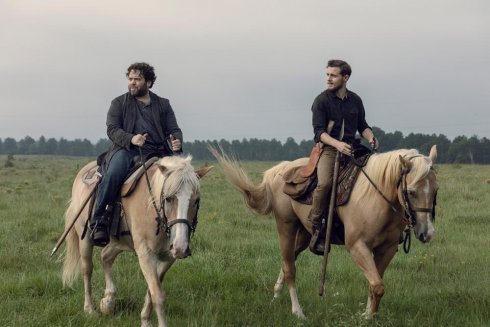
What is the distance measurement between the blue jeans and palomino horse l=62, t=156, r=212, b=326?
161mm

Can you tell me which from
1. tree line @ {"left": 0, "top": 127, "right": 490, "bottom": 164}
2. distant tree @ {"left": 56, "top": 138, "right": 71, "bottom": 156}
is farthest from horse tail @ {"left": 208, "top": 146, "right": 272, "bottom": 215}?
distant tree @ {"left": 56, "top": 138, "right": 71, "bottom": 156}

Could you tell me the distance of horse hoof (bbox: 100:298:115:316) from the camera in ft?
20.0

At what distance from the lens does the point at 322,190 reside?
632cm

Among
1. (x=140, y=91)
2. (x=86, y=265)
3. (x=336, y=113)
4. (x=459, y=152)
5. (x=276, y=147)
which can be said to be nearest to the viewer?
(x=140, y=91)

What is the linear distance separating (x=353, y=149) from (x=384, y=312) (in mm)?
1915

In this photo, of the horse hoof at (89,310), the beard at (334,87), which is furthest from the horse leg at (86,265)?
the beard at (334,87)

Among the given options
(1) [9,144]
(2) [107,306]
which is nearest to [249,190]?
(2) [107,306]

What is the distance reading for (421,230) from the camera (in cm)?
527

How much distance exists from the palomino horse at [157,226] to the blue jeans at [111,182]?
0.53 ft

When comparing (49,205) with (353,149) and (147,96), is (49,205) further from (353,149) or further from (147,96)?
(353,149)

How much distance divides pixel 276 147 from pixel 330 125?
137 m

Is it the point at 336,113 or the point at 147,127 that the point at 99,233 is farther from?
the point at 336,113

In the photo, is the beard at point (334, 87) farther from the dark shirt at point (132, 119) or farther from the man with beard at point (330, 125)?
the dark shirt at point (132, 119)

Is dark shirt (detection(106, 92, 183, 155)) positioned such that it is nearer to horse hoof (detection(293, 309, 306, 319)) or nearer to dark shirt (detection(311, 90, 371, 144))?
dark shirt (detection(311, 90, 371, 144))
